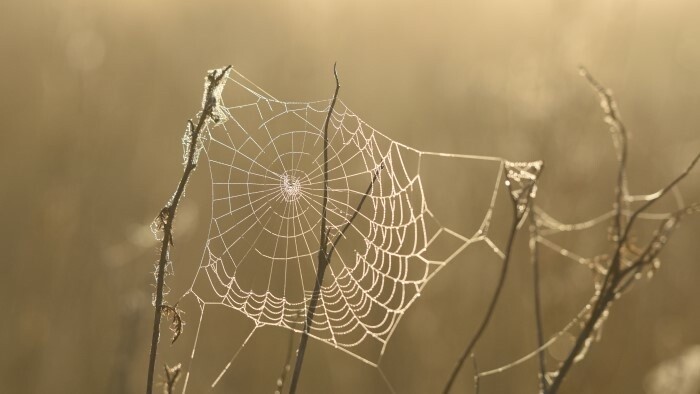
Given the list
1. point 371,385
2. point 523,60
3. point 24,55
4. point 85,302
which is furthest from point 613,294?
point 24,55

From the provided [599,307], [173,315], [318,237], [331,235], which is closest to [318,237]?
[318,237]

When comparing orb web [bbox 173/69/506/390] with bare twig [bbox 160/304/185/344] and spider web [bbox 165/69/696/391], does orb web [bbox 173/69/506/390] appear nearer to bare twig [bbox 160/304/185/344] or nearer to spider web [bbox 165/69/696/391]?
spider web [bbox 165/69/696/391]

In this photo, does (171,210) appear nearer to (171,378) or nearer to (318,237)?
(171,378)

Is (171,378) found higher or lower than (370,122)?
lower

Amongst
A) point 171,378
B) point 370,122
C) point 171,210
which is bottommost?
point 171,378

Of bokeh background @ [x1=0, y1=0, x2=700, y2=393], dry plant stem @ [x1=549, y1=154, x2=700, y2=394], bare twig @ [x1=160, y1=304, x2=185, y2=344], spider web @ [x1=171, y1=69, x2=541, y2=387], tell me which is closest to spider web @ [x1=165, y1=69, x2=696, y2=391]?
spider web @ [x1=171, y1=69, x2=541, y2=387]

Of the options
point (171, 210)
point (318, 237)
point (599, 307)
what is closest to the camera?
point (599, 307)

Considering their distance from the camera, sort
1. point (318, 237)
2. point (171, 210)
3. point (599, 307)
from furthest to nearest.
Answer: point (318, 237)
point (171, 210)
point (599, 307)

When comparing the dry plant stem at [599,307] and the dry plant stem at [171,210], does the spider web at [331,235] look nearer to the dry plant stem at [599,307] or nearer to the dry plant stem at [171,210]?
the dry plant stem at [171,210]
